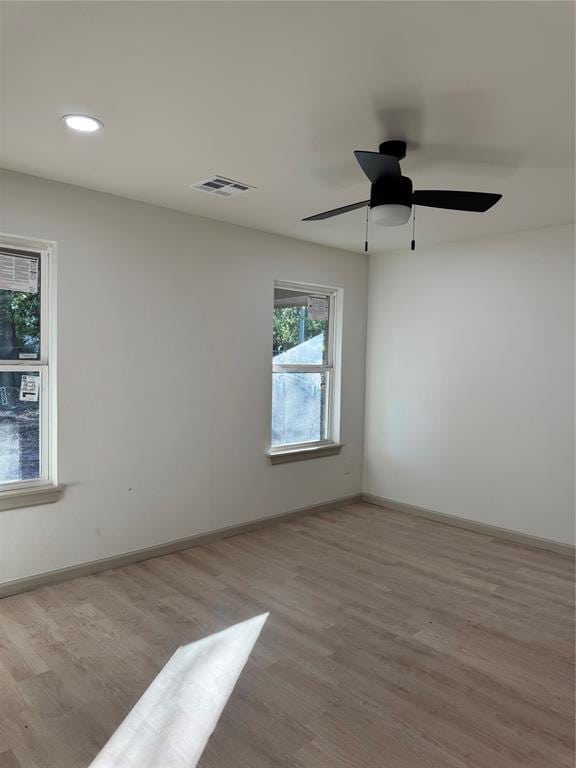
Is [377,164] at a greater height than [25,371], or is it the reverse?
[377,164]

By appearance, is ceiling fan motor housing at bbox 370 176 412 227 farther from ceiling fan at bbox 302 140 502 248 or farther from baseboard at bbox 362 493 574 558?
baseboard at bbox 362 493 574 558

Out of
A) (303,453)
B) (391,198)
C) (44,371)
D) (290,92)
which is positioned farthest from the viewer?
(303,453)

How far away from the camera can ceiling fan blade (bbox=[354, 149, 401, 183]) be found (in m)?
2.21

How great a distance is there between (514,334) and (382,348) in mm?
1338

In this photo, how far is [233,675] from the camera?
2.44 metres

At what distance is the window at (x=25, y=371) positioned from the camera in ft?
10.5

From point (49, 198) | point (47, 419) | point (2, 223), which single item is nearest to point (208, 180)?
point (49, 198)

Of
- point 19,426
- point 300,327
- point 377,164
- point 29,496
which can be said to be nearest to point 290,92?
point 377,164

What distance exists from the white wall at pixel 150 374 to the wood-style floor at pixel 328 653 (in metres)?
0.33

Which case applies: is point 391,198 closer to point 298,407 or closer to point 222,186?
point 222,186

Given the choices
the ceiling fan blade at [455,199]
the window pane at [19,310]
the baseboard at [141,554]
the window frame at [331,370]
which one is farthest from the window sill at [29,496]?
the ceiling fan blade at [455,199]

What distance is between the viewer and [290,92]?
2.12 meters

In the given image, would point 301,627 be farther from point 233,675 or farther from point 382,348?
point 382,348

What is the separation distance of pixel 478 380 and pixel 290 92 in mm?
3126
